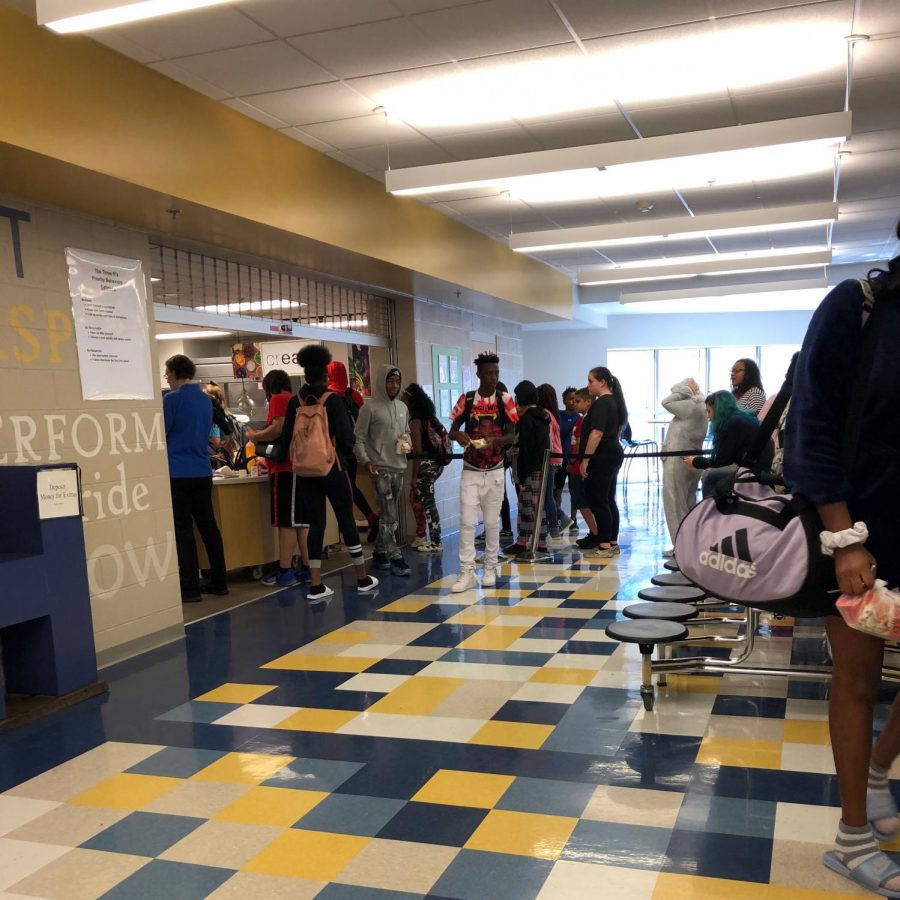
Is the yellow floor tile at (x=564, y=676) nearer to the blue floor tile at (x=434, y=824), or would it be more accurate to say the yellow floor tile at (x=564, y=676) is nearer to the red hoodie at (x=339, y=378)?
the blue floor tile at (x=434, y=824)

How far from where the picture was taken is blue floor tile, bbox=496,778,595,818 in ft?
8.61

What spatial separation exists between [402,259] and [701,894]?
5615 millimetres

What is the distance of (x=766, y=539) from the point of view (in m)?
→ 2.06

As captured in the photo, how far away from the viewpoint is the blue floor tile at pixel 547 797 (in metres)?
2.62

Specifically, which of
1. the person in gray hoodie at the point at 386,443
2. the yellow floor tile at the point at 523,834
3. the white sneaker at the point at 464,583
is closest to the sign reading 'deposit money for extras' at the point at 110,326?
the person in gray hoodie at the point at 386,443

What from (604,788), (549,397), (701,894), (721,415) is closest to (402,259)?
(549,397)

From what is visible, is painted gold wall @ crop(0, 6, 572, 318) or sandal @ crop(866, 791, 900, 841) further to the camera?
painted gold wall @ crop(0, 6, 572, 318)

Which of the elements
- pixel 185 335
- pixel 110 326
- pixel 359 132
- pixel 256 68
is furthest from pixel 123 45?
pixel 185 335

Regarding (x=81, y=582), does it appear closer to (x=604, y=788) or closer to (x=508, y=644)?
(x=508, y=644)

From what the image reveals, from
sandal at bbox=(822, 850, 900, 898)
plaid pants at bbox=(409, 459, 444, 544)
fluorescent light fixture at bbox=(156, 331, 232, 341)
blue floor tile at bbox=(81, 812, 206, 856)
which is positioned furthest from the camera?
fluorescent light fixture at bbox=(156, 331, 232, 341)

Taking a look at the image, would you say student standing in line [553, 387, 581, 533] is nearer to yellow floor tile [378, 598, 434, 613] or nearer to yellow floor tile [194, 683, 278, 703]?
yellow floor tile [378, 598, 434, 613]

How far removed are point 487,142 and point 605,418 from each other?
2.16 meters

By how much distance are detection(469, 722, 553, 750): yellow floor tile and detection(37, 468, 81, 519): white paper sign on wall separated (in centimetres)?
201

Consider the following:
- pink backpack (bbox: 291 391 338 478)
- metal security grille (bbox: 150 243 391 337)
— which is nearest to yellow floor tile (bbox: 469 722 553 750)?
pink backpack (bbox: 291 391 338 478)
